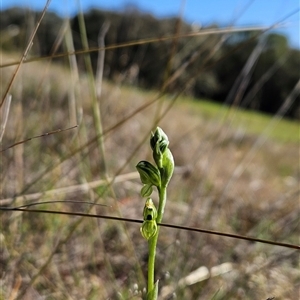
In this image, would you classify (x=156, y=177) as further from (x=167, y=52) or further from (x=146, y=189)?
(x=167, y=52)

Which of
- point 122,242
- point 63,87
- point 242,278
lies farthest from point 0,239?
point 63,87

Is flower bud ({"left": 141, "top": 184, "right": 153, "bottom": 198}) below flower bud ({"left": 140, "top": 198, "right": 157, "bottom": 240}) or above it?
above

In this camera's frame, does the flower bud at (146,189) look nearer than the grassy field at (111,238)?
Yes

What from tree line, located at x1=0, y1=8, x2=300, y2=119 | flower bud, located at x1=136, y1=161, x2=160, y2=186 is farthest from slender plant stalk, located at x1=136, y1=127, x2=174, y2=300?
tree line, located at x1=0, y1=8, x2=300, y2=119

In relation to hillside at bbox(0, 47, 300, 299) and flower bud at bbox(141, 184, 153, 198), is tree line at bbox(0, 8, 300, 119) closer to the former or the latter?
hillside at bbox(0, 47, 300, 299)

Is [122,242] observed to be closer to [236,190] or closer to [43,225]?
[43,225]

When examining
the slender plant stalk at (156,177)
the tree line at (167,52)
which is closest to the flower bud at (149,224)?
the slender plant stalk at (156,177)

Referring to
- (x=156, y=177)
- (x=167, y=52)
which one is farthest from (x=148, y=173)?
(x=167, y=52)

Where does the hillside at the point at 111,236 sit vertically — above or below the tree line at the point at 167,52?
below

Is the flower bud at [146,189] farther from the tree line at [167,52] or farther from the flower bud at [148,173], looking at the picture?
the tree line at [167,52]
